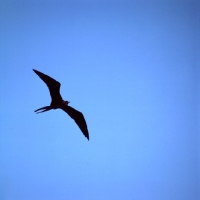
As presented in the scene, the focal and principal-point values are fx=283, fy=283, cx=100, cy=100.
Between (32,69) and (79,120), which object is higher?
(32,69)

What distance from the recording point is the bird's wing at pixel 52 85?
1685 mm

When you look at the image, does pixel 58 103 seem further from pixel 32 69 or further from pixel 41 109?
pixel 32 69

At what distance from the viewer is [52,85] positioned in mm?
1709

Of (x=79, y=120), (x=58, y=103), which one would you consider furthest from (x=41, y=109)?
(x=79, y=120)

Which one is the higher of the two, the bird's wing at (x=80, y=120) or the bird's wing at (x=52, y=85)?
the bird's wing at (x=52, y=85)

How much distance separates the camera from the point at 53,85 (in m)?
1.71

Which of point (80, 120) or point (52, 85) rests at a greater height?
point (52, 85)

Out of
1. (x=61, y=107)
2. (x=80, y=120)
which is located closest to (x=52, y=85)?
(x=61, y=107)

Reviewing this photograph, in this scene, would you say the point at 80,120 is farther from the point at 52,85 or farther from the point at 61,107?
the point at 52,85

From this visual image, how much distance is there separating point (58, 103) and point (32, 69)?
0.87 ft

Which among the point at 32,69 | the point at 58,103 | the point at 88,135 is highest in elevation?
the point at 32,69

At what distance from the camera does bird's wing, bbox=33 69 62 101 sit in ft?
5.53

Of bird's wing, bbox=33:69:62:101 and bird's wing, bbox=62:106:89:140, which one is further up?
bird's wing, bbox=33:69:62:101

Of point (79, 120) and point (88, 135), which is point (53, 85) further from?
point (88, 135)
